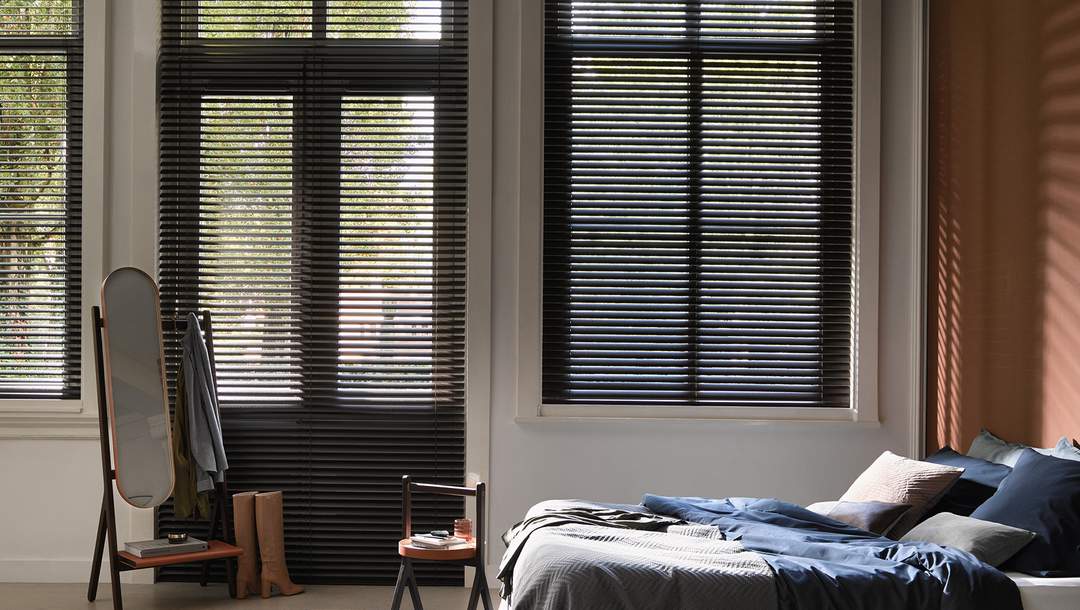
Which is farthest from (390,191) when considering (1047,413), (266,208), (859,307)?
(1047,413)

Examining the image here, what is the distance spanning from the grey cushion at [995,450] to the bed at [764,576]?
0.89 meters

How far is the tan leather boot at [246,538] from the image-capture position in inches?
177

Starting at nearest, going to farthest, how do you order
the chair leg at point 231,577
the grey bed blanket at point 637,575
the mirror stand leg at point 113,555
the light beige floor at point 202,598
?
1. the grey bed blanket at point 637,575
2. the mirror stand leg at point 113,555
3. the light beige floor at point 202,598
4. the chair leg at point 231,577

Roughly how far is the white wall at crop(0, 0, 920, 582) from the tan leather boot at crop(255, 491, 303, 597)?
27.2 inches

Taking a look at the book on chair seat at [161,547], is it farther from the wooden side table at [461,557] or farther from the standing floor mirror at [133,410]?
the wooden side table at [461,557]

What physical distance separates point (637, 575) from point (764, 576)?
0.38m

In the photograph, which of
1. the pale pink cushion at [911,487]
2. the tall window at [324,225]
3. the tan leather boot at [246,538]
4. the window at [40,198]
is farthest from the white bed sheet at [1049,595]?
the window at [40,198]

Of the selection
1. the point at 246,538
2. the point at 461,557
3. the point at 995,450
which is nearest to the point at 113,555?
the point at 246,538

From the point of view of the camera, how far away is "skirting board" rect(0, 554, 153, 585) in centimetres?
470

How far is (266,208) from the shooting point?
482 centimetres

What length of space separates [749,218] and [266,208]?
259cm

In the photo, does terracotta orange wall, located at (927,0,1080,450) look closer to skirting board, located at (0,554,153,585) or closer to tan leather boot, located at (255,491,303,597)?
tan leather boot, located at (255,491,303,597)

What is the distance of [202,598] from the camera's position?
4.46 m

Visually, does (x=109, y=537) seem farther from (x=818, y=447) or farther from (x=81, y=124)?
(x=818, y=447)
